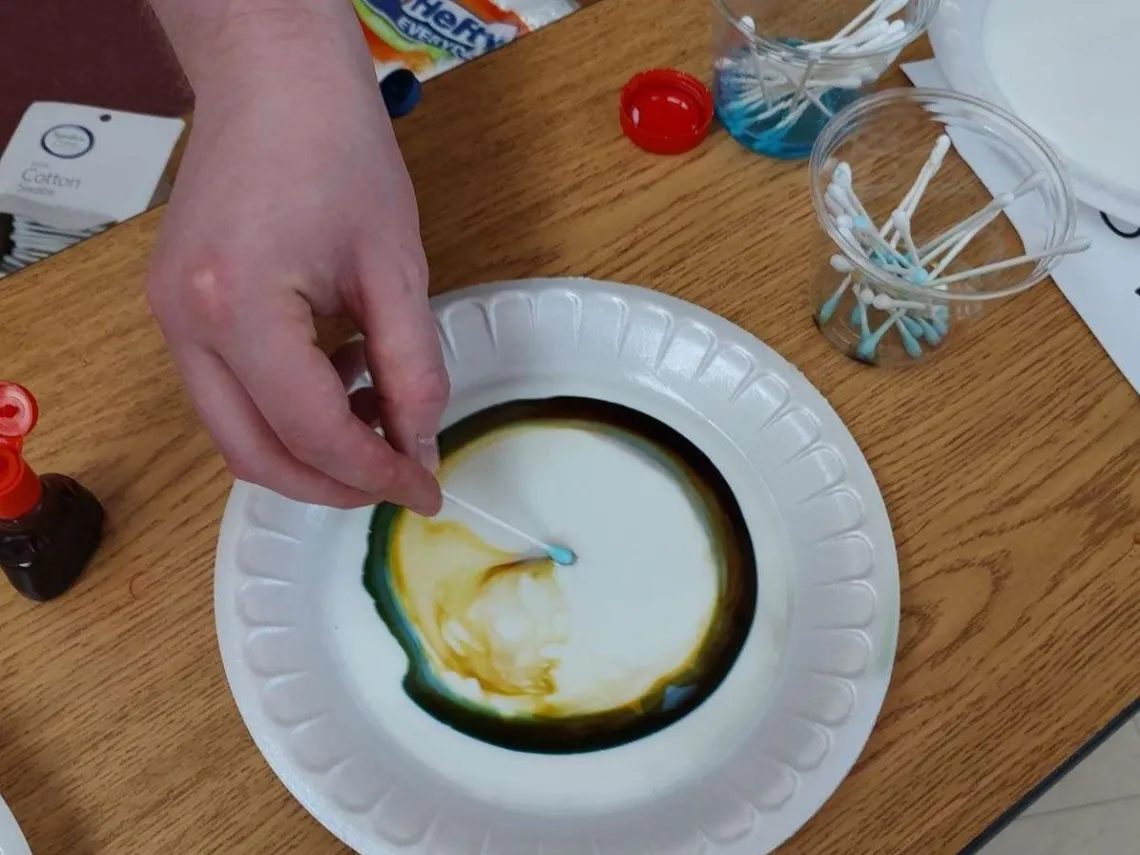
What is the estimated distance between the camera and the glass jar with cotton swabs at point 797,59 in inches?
22.4

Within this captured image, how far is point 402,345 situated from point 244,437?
0.26 ft

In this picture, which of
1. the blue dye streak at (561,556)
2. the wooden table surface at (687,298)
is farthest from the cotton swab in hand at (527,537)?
the wooden table surface at (687,298)

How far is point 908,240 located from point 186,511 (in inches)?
16.1

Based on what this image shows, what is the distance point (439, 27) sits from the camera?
2.81ft

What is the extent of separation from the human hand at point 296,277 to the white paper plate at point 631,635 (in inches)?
3.3

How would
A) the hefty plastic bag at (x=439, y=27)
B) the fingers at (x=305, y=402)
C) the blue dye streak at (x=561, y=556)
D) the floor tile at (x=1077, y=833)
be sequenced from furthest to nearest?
the floor tile at (x=1077, y=833)
the hefty plastic bag at (x=439, y=27)
the blue dye streak at (x=561, y=556)
the fingers at (x=305, y=402)

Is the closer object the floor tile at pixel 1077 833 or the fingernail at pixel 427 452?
the fingernail at pixel 427 452

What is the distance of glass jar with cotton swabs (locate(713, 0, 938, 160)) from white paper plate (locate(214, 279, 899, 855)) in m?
0.14

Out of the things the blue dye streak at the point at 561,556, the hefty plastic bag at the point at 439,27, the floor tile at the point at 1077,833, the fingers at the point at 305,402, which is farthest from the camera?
the floor tile at the point at 1077,833

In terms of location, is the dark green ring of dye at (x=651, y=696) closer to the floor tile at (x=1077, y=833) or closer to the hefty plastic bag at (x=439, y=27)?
the hefty plastic bag at (x=439, y=27)

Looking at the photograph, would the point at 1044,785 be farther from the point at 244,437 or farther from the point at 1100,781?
the point at 1100,781

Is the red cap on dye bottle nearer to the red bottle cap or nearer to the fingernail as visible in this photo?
the fingernail

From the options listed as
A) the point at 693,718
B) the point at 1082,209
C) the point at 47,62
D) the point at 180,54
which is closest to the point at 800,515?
the point at 693,718

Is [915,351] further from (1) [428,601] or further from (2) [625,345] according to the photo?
(1) [428,601]
